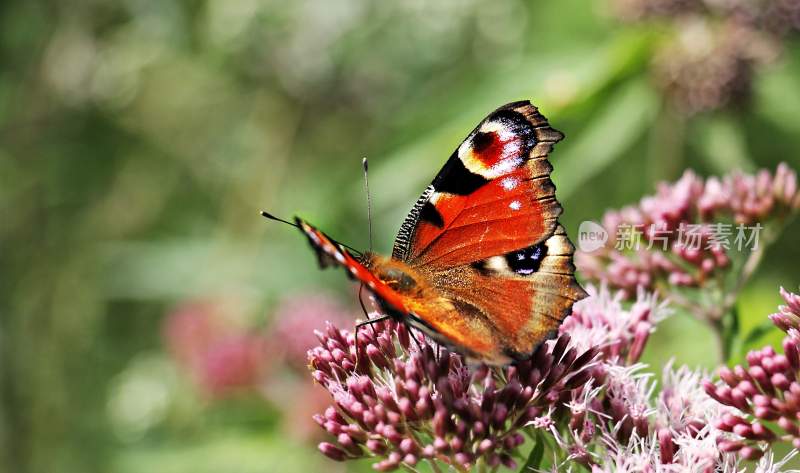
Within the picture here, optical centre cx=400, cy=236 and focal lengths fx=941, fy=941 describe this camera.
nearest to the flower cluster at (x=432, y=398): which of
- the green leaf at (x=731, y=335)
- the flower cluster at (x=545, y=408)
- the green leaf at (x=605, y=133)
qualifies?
the flower cluster at (x=545, y=408)

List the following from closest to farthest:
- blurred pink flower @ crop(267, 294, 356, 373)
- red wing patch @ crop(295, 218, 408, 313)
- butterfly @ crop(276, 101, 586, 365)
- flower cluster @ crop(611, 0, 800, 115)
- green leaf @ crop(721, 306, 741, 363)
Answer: red wing patch @ crop(295, 218, 408, 313) < butterfly @ crop(276, 101, 586, 365) < green leaf @ crop(721, 306, 741, 363) < flower cluster @ crop(611, 0, 800, 115) < blurred pink flower @ crop(267, 294, 356, 373)

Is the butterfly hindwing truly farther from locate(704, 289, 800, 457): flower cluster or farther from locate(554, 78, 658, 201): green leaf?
locate(554, 78, 658, 201): green leaf

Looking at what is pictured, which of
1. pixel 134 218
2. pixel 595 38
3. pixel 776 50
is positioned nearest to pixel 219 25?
pixel 134 218

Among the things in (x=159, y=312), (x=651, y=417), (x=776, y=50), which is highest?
(x=159, y=312)

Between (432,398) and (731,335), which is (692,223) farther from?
(432,398)

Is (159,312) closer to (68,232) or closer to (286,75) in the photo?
(68,232)

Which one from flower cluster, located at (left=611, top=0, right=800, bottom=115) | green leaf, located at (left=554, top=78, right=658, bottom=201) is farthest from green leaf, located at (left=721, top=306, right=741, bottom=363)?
flower cluster, located at (left=611, top=0, right=800, bottom=115)

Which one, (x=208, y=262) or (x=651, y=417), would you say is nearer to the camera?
(x=651, y=417)

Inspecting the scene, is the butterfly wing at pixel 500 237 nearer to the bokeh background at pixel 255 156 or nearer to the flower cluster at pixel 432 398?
the flower cluster at pixel 432 398
